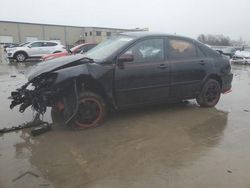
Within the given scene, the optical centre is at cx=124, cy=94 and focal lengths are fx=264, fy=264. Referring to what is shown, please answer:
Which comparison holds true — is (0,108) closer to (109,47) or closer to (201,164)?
(109,47)

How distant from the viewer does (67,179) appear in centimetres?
305

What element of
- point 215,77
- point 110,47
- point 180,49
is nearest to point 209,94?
point 215,77

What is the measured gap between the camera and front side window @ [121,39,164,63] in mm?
4961

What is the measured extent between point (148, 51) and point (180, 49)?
0.83 m

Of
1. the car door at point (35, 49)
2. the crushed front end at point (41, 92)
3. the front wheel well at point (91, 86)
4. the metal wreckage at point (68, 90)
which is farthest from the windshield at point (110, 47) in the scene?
the car door at point (35, 49)

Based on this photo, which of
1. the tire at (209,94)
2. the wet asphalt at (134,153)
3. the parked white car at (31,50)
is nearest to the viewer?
the wet asphalt at (134,153)

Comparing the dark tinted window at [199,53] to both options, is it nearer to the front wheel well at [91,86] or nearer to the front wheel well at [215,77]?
the front wheel well at [215,77]

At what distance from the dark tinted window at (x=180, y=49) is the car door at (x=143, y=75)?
0.69 ft

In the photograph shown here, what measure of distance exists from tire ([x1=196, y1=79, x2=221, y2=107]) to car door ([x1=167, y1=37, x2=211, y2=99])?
195 mm

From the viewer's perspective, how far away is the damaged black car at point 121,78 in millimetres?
4418

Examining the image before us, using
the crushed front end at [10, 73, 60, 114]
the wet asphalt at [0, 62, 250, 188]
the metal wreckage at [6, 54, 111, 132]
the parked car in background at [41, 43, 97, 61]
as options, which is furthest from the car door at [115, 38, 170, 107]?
the parked car in background at [41, 43, 97, 61]

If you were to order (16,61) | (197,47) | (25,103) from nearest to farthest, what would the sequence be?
(25,103) → (197,47) → (16,61)

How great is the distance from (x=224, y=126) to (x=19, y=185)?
3695 mm

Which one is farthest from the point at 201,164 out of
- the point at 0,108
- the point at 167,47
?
the point at 0,108
